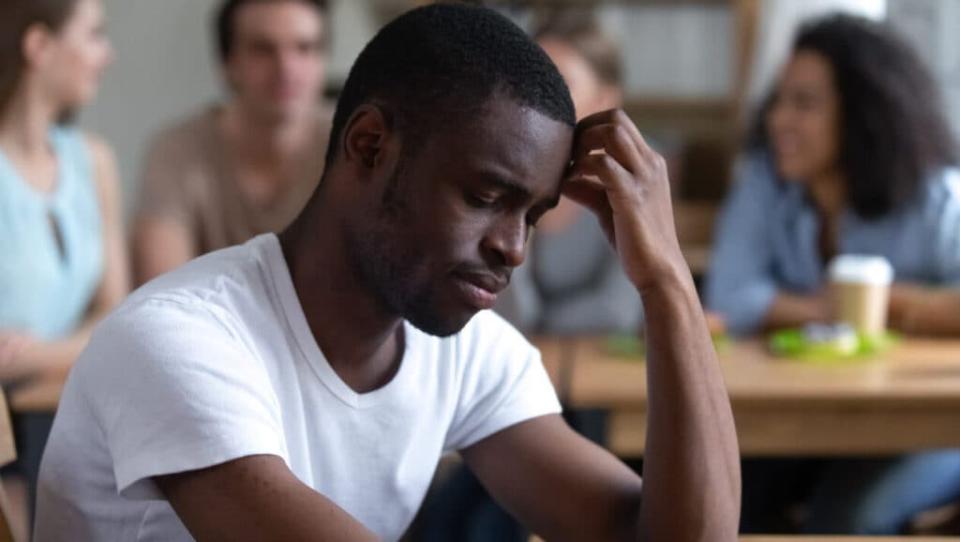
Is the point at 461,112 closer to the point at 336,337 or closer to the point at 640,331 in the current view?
the point at 336,337

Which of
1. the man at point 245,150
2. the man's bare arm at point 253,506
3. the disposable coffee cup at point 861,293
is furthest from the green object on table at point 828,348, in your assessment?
the man's bare arm at point 253,506

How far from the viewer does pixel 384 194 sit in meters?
1.09

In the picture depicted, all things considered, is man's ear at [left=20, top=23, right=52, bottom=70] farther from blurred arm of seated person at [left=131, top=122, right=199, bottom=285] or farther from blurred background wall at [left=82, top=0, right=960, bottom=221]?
blurred background wall at [left=82, top=0, right=960, bottom=221]

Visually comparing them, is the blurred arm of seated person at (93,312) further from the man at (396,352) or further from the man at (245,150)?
the man at (396,352)

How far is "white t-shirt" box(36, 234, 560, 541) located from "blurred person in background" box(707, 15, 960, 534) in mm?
1318

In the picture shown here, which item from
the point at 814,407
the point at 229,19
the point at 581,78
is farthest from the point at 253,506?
the point at 229,19

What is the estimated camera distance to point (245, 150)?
265 cm

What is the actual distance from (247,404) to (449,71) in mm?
311

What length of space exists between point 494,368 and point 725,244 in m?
1.55

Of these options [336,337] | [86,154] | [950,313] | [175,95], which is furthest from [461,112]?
[175,95]

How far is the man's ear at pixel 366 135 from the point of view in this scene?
1.08 meters

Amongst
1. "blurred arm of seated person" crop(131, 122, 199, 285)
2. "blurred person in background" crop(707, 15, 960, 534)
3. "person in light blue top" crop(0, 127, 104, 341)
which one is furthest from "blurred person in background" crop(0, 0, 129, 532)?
"blurred person in background" crop(707, 15, 960, 534)

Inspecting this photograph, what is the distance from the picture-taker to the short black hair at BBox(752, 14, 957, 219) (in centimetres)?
263

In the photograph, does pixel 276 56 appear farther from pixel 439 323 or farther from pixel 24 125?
pixel 439 323
